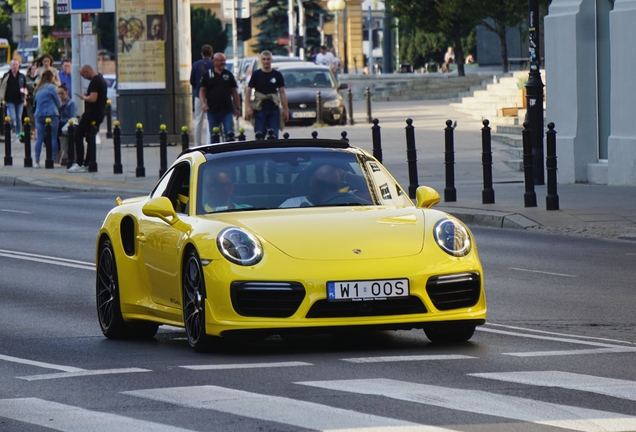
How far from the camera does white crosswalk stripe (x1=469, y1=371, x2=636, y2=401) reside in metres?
7.36

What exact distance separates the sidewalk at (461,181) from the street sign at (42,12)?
3.30m

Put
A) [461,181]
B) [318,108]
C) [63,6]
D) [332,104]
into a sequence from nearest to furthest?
[461,181]
[63,6]
[318,108]
[332,104]

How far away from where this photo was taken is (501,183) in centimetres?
2364

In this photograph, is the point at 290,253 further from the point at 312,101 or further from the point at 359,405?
the point at 312,101

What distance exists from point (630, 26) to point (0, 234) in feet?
31.2

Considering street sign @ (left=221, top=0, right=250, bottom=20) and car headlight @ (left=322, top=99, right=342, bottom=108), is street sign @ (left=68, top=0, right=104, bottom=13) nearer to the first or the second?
car headlight @ (left=322, top=99, right=342, bottom=108)

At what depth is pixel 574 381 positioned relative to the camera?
768 cm

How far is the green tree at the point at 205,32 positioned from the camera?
103188mm

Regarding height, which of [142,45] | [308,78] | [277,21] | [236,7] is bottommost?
[308,78]

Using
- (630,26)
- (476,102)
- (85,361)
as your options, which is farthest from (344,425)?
(476,102)

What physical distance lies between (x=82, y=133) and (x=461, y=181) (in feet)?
24.7

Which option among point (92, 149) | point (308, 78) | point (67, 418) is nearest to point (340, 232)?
point (67, 418)

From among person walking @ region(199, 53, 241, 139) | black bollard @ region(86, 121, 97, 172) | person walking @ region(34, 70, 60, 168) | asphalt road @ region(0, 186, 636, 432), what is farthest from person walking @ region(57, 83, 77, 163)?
asphalt road @ region(0, 186, 636, 432)

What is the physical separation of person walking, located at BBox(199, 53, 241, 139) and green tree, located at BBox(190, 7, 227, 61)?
248ft
